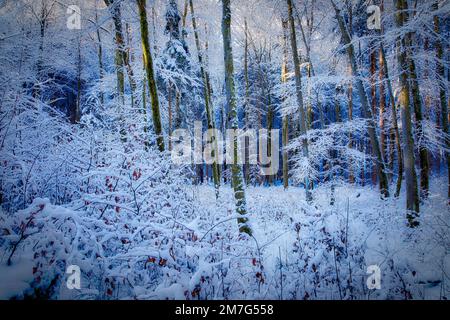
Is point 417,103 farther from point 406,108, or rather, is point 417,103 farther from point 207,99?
point 207,99

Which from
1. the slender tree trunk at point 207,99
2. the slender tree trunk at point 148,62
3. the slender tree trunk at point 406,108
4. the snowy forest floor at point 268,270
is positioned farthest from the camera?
the slender tree trunk at point 207,99

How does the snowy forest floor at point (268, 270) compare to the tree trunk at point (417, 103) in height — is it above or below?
below

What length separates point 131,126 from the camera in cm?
639

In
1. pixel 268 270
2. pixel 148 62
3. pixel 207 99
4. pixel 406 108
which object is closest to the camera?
pixel 268 270

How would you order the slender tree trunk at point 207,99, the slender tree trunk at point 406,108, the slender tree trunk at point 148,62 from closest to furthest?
the slender tree trunk at point 406,108
the slender tree trunk at point 148,62
the slender tree trunk at point 207,99

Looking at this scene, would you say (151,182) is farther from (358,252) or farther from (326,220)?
(358,252)

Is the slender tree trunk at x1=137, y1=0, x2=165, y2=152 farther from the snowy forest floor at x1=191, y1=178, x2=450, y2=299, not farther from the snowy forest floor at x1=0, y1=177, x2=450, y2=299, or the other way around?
the snowy forest floor at x1=0, y1=177, x2=450, y2=299

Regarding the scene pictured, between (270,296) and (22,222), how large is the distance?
336 cm

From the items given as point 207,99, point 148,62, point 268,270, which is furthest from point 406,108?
point 207,99

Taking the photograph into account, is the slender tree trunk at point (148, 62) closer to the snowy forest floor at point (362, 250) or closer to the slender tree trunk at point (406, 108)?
the snowy forest floor at point (362, 250)

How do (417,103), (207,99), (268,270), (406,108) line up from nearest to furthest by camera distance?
(268,270)
(406,108)
(417,103)
(207,99)

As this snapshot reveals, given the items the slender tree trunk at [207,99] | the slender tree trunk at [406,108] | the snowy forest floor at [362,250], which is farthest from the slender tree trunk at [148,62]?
the slender tree trunk at [406,108]

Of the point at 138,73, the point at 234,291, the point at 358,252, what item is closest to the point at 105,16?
the point at 138,73
